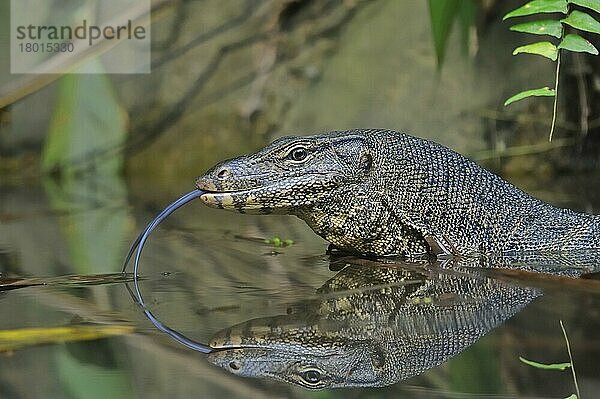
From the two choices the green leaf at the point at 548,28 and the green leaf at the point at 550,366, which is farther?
the green leaf at the point at 548,28

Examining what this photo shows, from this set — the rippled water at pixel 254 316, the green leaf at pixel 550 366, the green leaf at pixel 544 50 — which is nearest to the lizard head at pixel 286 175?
the rippled water at pixel 254 316

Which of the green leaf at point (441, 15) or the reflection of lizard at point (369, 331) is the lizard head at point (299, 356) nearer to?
the reflection of lizard at point (369, 331)

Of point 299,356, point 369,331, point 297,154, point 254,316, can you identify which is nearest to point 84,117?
point 297,154

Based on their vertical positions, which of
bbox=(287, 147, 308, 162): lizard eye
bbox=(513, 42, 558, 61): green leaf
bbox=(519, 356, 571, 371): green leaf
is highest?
bbox=(513, 42, 558, 61): green leaf

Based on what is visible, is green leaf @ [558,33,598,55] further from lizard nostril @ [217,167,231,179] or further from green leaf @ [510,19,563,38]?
lizard nostril @ [217,167,231,179]

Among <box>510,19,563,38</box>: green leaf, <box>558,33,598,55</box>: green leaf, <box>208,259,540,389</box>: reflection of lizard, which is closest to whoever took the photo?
<box>208,259,540,389</box>: reflection of lizard

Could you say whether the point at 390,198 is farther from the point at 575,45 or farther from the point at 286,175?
the point at 575,45

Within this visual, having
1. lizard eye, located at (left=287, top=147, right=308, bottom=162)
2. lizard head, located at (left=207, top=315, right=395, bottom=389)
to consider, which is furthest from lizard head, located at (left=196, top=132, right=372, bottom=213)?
lizard head, located at (left=207, top=315, right=395, bottom=389)
